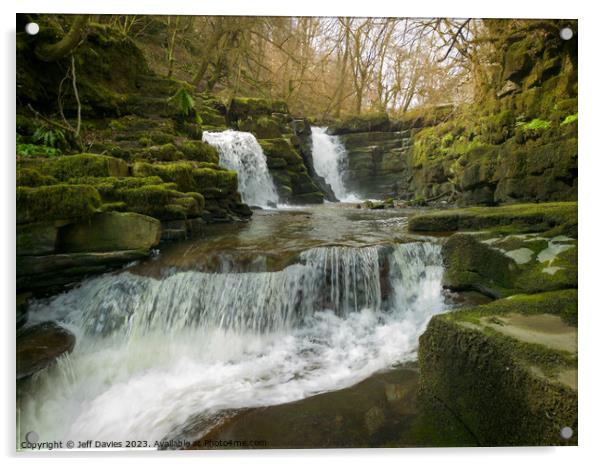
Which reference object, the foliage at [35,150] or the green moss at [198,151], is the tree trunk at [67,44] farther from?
the green moss at [198,151]

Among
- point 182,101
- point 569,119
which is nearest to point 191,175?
point 182,101

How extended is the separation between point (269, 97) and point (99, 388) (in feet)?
11.9

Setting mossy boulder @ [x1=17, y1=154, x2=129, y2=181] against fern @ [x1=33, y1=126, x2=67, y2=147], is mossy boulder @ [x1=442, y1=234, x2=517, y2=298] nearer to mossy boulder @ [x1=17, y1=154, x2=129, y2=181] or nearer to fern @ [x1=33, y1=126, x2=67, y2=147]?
mossy boulder @ [x1=17, y1=154, x2=129, y2=181]

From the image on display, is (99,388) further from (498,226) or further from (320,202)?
(320,202)

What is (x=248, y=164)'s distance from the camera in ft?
22.0

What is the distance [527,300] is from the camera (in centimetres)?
218

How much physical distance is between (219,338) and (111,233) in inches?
56.4

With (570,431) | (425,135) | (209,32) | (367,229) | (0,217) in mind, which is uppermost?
(209,32)

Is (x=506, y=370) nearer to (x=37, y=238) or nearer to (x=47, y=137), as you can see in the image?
(x=37, y=238)

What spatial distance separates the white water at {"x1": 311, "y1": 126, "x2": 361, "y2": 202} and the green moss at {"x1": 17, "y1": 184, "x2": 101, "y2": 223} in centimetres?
464

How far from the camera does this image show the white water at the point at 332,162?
24.0 feet

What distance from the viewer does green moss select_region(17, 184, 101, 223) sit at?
2.54m

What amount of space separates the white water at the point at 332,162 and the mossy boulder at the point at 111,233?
4315mm

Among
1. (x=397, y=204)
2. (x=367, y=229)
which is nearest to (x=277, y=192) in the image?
(x=397, y=204)
